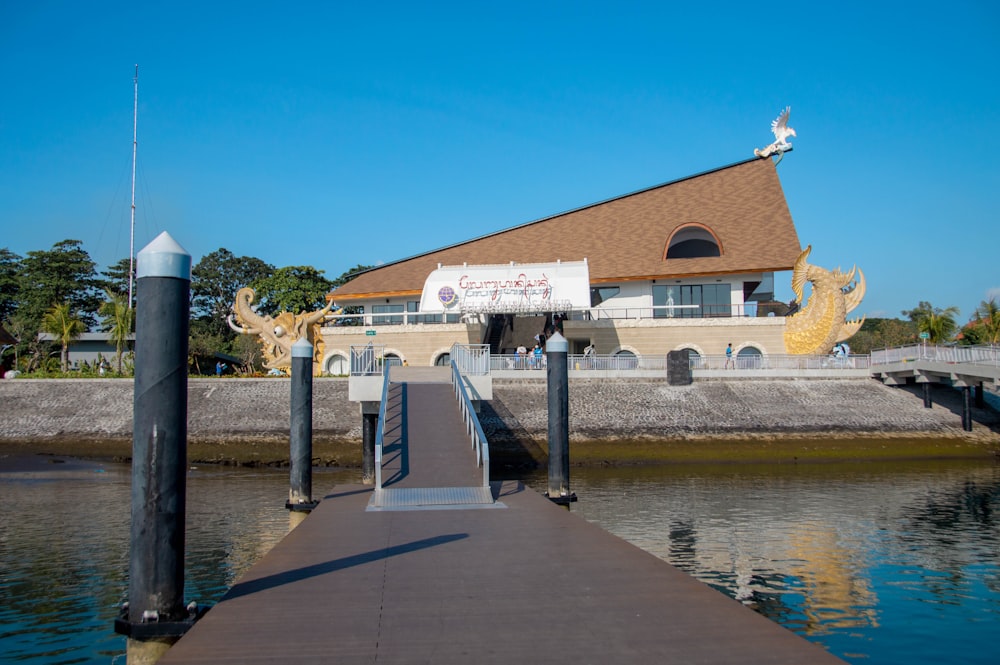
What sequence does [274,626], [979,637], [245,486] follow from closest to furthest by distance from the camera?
[274,626], [979,637], [245,486]

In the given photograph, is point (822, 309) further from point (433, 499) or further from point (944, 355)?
point (433, 499)

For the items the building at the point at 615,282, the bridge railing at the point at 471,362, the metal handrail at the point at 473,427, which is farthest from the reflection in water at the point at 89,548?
the building at the point at 615,282

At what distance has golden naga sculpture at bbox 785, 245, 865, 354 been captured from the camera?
36.8 metres

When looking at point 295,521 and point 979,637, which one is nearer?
point 979,637

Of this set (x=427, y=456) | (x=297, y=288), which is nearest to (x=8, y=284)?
(x=297, y=288)

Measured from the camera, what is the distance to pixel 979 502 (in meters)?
20.2

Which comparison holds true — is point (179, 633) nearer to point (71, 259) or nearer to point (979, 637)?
point (979, 637)

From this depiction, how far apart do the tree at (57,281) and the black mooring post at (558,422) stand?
5703cm

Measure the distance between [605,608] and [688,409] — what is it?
83.3 ft

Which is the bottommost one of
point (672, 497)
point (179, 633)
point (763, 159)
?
point (672, 497)

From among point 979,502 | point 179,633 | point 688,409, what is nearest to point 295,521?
point 179,633

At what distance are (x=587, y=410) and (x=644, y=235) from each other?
55.7 feet

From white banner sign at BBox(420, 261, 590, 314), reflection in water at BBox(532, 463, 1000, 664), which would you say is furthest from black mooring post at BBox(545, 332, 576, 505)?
white banner sign at BBox(420, 261, 590, 314)

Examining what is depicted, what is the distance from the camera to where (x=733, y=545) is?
1495cm
